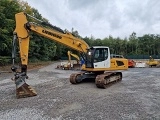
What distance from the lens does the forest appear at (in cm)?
2423

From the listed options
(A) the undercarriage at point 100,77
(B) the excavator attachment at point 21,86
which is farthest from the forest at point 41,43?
(B) the excavator attachment at point 21,86

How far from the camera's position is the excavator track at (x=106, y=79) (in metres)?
11.0

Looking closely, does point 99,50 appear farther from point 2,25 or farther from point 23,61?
point 2,25

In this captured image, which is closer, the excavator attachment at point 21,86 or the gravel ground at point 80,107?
the gravel ground at point 80,107

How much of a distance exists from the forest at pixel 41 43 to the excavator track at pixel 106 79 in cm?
1437

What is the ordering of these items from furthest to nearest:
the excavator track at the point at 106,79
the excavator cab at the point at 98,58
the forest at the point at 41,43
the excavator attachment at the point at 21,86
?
1. the forest at the point at 41,43
2. the excavator cab at the point at 98,58
3. the excavator track at the point at 106,79
4. the excavator attachment at the point at 21,86

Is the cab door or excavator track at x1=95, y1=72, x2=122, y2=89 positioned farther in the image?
the cab door

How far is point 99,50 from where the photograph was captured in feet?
40.1

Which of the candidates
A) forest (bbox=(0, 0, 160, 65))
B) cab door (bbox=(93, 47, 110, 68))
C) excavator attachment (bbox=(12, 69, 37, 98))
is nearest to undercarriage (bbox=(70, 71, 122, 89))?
cab door (bbox=(93, 47, 110, 68))

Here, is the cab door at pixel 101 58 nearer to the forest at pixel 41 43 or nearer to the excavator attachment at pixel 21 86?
the excavator attachment at pixel 21 86

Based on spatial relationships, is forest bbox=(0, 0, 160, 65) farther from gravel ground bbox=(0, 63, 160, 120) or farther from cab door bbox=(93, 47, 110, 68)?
gravel ground bbox=(0, 63, 160, 120)

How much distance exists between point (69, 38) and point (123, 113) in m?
5.78

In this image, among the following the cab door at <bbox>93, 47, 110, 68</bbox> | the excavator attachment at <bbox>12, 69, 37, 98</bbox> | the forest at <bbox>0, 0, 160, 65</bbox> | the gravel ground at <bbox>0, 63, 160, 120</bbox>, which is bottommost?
the gravel ground at <bbox>0, 63, 160, 120</bbox>

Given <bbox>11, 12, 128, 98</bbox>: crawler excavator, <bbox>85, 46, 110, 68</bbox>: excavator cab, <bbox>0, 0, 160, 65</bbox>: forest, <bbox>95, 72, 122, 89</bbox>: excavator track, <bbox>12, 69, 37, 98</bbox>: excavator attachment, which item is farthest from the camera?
<bbox>0, 0, 160, 65</bbox>: forest
